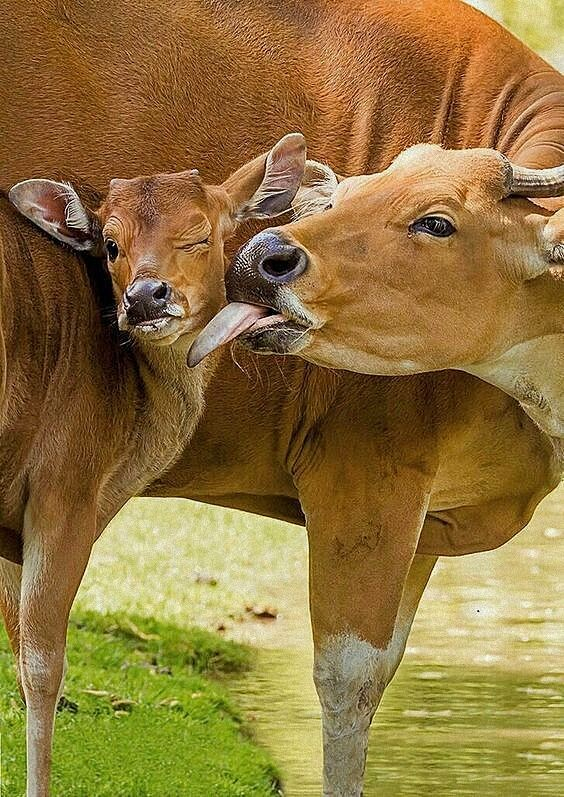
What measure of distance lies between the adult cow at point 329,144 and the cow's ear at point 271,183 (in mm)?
528

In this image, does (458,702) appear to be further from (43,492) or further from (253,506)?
(43,492)

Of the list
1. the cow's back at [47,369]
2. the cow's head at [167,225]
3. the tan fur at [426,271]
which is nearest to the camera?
the tan fur at [426,271]

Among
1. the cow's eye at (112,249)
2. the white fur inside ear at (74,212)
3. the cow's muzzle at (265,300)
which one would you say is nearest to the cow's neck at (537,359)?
the cow's muzzle at (265,300)

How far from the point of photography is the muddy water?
8.14 metres

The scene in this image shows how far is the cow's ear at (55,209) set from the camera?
6.20m

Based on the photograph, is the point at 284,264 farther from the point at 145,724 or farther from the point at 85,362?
the point at 145,724

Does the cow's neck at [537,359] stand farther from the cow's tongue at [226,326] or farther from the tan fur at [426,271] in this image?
the cow's tongue at [226,326]

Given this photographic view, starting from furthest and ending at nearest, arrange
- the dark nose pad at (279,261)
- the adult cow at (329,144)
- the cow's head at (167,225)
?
the adult cow at (329,144) → the cow's head at (167,225) → the dark nose pad at (279,261)

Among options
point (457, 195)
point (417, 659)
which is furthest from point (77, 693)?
point (457, 195)

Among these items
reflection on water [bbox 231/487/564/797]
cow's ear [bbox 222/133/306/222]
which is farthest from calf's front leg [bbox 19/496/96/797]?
reflection on water [bbox 231/487/564/797]

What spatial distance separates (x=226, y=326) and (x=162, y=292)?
241 millimetres

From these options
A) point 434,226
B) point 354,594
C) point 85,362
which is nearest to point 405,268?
point 434,226

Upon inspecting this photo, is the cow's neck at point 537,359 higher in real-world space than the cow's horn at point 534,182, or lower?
lower

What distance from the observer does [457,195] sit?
19.0 ft
